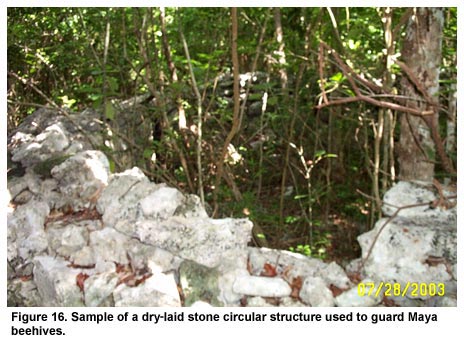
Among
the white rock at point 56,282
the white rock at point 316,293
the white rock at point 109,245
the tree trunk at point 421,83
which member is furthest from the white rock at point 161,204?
the tree trunk at point 421,83

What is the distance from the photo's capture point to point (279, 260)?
2785 millimetres

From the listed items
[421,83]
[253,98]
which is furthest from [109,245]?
[421,83]

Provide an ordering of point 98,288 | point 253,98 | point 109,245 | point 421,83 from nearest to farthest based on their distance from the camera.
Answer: point 98,288 → point 109,245 → point 421,83 → point 253,98

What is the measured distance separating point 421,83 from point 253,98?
1616 mm

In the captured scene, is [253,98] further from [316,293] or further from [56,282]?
[56,282]

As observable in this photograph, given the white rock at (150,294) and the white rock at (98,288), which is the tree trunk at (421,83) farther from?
the white rock at (98,288)

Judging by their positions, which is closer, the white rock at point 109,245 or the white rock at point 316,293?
the white rock at point 316,293

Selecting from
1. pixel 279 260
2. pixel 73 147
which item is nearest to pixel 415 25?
pixel 279 260

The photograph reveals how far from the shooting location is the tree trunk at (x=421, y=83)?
297 centimetres
